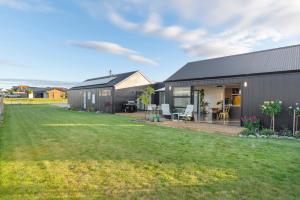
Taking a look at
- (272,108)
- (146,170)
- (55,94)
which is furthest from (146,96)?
(55,94)

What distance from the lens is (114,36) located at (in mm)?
21500

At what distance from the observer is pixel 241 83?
458 inches

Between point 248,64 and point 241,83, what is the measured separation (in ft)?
4.39

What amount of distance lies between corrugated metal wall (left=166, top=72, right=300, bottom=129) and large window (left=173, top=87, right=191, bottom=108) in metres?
2.91

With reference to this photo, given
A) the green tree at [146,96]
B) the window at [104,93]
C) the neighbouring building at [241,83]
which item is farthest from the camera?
the window at [104,93]

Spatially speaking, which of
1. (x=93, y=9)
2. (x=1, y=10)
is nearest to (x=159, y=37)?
(x=93, y=9)

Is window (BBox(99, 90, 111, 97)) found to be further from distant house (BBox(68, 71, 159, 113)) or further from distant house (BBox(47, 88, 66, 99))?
distant house (BBox(47, 88, 66, 99))

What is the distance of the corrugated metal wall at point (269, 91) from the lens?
965 centimetres

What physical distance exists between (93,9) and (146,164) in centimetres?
1362

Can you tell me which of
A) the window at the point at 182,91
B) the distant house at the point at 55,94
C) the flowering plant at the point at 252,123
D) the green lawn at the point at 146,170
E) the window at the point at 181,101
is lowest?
the green lawn at the point at 146,170

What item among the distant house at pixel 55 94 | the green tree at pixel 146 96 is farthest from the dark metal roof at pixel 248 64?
the distant house at pixel 55 94

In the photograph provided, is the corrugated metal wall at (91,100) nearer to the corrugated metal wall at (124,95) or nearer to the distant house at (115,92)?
the distant house at (115,92)

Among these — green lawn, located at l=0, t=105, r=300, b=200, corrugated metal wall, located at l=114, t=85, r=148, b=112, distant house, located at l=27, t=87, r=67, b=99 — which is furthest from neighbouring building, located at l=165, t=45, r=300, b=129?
distant house, located at l=27, t=87, r=67, b=99

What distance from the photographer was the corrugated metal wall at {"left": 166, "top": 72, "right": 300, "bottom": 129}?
965cm
